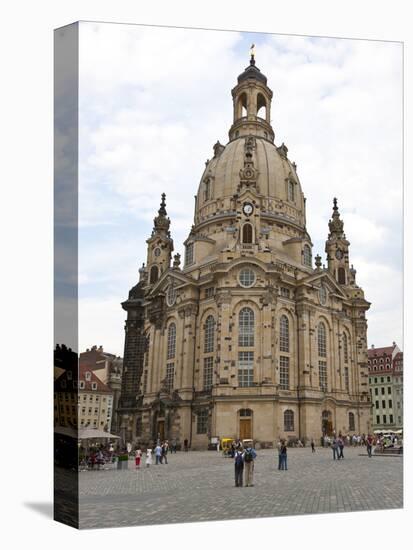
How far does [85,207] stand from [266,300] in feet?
78.4

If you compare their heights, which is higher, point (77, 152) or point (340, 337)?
point (77, 152)

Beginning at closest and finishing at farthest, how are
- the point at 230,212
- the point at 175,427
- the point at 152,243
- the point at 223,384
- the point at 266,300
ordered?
the point at 152,243, the point at 175,427, the point at 223,384, the point at 266,300, the point at 230,212

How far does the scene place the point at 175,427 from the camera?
29.9 metres

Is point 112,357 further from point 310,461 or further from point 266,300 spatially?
point 266,300

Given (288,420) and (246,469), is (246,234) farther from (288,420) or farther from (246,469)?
(246,469)

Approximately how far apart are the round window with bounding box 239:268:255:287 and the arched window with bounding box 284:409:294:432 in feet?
27.6

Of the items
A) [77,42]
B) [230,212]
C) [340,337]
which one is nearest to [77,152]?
[77,42]

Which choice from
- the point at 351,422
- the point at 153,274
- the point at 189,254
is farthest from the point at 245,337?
the point at 153,274

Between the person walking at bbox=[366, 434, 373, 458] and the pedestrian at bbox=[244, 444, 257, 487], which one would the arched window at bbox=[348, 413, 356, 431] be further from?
the pedestrian at bbox=[244, 444, 257, 487]

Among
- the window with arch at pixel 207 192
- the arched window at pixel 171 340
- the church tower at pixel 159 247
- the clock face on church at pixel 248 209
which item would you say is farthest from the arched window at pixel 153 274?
the window with arch at pixel 207 192

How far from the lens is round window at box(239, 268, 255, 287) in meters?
38.8

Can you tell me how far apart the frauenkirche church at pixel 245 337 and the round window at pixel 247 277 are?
72 millimetres

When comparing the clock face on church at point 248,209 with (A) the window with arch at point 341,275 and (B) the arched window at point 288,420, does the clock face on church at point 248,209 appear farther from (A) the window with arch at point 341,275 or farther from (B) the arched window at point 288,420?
(B) the arched window at point 288,420

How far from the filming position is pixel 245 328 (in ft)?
128
